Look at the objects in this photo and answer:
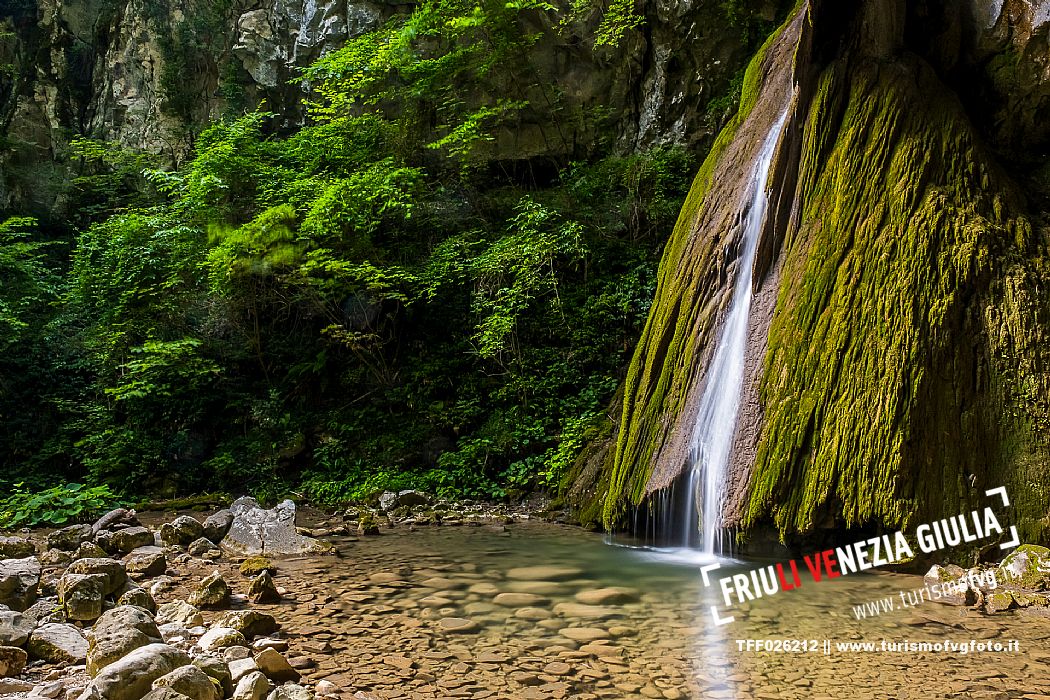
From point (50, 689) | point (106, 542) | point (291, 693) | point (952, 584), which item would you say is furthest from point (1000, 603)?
point (106, 542)

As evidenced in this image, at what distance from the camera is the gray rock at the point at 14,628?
2.54 meters

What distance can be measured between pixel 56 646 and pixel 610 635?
2301 millimetres

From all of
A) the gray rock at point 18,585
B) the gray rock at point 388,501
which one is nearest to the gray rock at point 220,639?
the gray rock at point 18,585

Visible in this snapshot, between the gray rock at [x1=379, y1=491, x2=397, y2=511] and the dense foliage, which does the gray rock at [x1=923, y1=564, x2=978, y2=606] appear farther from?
the gray rock at [x1=379, y1=491, x2=397, y2=511]

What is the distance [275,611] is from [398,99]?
9996 millimetres

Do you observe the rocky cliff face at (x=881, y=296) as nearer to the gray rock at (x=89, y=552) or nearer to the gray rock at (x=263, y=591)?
the gray rock at (x=263, y=591)

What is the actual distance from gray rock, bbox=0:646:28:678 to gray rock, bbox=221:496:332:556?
2.56 meters

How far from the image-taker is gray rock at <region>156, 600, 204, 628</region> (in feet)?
9.91

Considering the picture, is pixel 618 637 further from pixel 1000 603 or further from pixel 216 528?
pixel 216 528

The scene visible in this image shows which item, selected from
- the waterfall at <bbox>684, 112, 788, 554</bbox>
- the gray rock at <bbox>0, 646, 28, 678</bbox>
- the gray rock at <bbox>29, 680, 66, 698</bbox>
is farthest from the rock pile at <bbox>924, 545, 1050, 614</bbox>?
the gray rock at <bbox>0, 646, 28, 678</bbox>

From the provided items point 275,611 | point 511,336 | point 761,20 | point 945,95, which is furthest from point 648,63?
point 275,611

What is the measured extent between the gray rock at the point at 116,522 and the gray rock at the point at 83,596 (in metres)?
2.32

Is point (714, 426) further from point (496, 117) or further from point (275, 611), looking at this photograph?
point (496, 117)

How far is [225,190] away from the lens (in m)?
9.91
